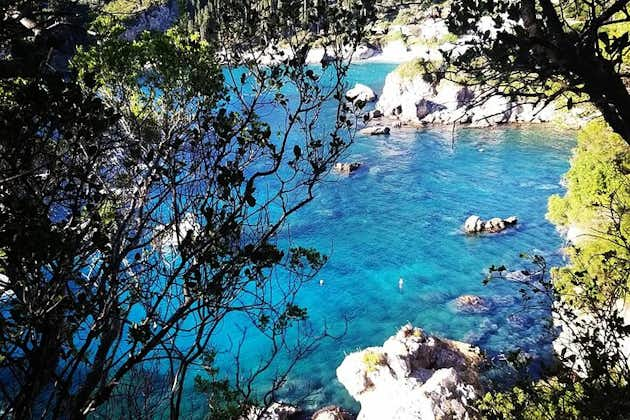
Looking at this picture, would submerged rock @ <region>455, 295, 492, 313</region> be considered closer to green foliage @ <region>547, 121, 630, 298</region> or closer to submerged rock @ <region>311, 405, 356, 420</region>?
green foliage @ <region>547, 121, 630, 298</region>

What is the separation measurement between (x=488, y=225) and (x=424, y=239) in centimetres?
390

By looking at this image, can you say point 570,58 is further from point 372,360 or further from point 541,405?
point 372,360

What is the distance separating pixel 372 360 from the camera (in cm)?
1598

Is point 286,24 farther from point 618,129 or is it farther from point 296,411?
point 296,411

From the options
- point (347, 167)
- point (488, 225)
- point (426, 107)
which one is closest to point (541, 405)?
point (488, 225)

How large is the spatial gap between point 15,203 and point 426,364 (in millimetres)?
14992

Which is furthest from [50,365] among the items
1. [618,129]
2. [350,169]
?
[350,169]

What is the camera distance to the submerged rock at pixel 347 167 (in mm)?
37406

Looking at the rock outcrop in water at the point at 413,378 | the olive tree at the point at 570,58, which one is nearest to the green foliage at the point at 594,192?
the rock outcrop in water at the point at 413,378

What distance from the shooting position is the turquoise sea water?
19.4 m

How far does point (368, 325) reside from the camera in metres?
20.6

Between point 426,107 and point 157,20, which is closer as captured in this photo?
point 426,107

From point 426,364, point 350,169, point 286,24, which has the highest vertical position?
point 286,24

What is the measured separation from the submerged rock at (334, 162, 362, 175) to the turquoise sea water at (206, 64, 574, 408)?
88 cm
